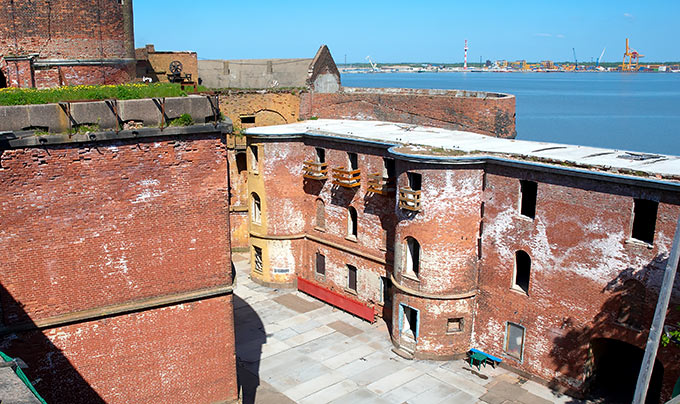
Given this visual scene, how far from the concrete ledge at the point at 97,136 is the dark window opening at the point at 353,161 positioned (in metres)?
13.7

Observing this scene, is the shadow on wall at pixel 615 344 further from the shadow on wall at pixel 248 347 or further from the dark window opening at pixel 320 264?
the dark window opening at pixel 320 264

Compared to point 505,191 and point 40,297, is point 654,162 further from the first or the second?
point 40,297

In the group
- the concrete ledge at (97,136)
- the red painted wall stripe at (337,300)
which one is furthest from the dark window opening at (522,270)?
the concrete ledge at (97,136)

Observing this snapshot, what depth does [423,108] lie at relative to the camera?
33.0m

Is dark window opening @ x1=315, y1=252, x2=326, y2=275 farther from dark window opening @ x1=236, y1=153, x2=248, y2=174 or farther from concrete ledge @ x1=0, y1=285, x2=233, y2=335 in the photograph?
concrete ledge @ x1=0, y1=285, x2=233, y2=335

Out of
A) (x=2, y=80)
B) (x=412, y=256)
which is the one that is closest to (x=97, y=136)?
(x=2, y=80)

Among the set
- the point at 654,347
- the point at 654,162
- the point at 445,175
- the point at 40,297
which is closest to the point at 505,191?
the point at 445,175

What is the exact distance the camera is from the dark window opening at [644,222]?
19.8 metres

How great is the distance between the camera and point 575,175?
2053 centimetres

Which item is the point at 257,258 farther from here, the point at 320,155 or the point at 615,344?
the point at 615,344

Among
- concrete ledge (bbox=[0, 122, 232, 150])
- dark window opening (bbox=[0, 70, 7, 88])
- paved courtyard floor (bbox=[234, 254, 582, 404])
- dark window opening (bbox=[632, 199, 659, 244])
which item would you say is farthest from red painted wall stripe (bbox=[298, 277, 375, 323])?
dark window opening (bbox=[0, 70, 7, 88])

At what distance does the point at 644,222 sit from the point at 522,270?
4938 millimetres

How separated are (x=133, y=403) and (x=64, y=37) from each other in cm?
1181

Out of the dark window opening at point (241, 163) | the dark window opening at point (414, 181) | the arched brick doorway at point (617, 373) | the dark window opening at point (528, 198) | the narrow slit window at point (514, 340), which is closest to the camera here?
the arched brick doorway at point (617, 373)
